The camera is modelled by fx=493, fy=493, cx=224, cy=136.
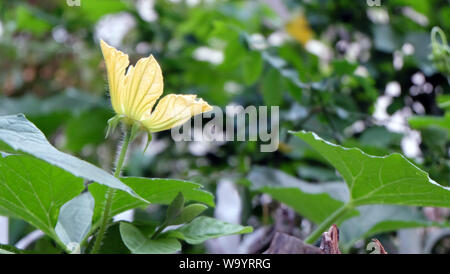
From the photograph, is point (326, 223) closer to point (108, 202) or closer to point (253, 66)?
point (108, 202)

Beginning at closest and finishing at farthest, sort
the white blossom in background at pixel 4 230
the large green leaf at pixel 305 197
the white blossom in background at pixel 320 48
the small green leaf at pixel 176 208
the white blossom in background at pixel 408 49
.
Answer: the small green leaf at pixel 176 208, the large green leaf at pixel 305 197, the white blossom in background at pixel 4 230, the white blossom in background at pixel 408 49, the white blossom in background at pixel 320 48

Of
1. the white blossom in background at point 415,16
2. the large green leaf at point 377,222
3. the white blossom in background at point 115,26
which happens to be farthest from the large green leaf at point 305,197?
the white blossom in background at point 115,26

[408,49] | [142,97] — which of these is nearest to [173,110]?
[142,97]

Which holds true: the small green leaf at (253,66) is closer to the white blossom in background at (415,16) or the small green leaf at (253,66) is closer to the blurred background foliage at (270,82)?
the blurred background foliage at (270,82)

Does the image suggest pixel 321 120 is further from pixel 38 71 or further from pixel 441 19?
pixel 38 71

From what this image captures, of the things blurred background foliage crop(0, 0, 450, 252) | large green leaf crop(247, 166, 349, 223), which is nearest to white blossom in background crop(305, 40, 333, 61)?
blurred background foliage crop(0, 0, 450, 252)
